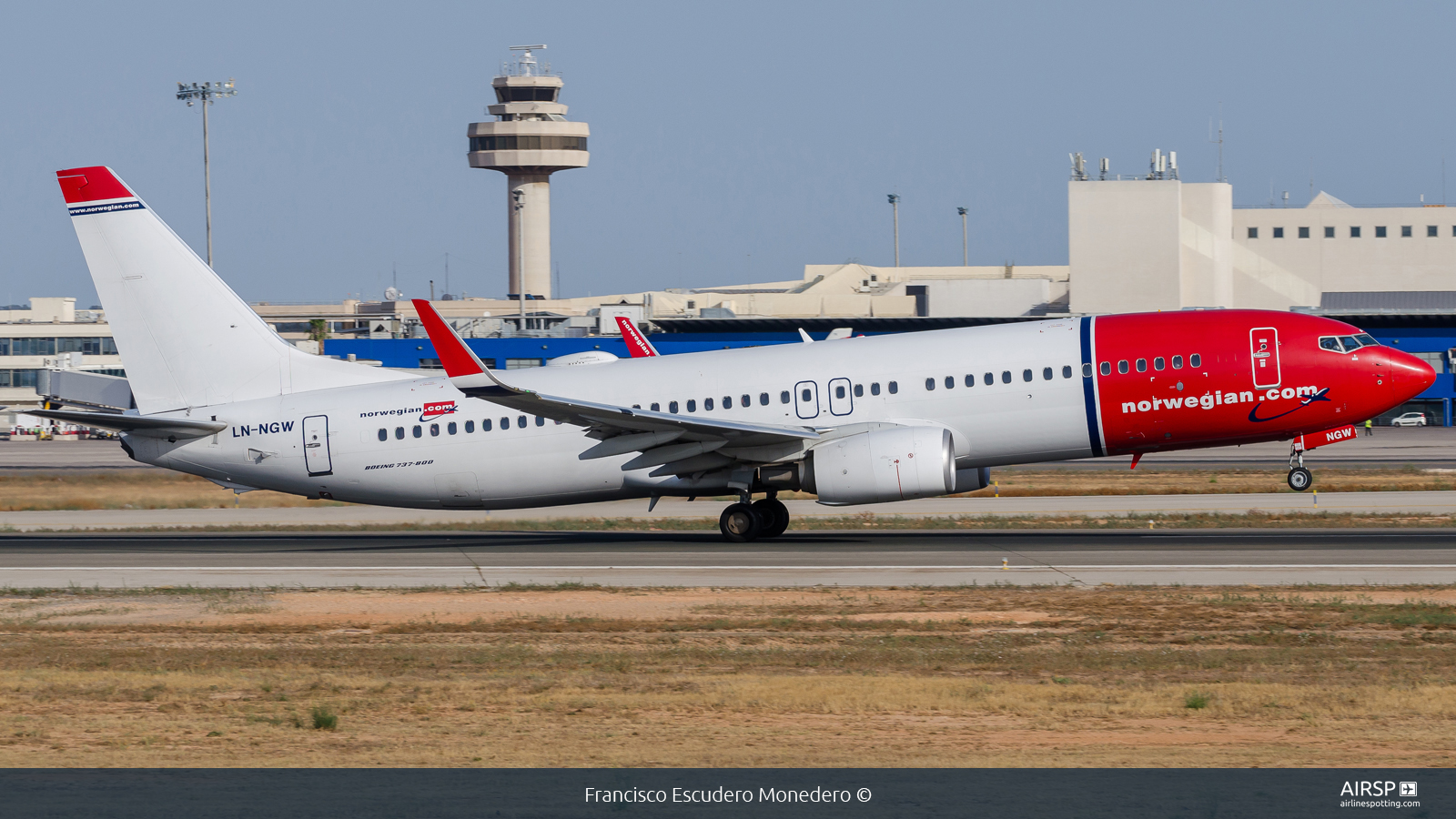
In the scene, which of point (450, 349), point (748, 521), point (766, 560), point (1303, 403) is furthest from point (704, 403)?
point (1303, 403)

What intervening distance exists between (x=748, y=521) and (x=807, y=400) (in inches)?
118

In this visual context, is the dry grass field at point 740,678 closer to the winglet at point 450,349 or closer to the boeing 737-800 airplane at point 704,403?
the winglet at point 450,349

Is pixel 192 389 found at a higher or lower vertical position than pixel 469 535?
higher

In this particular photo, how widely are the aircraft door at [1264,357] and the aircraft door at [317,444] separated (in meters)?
19.4

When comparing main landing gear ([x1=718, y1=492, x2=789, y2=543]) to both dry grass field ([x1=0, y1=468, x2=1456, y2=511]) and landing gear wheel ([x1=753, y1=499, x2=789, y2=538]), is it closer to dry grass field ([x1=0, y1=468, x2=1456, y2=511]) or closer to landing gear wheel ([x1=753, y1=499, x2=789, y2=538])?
landing gear wheel ([x1=753, y1=499, x2=789, y2=538])

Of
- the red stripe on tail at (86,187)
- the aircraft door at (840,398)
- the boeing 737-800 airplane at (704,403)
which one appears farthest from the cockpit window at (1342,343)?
the red stripe on tail at (86,187)

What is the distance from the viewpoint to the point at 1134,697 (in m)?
14.0

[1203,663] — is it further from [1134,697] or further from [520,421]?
[520,421]

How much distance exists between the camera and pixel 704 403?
30.5 meters

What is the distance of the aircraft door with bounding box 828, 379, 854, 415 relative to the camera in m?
29.4

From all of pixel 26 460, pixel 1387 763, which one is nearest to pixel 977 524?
pixel 1387 763

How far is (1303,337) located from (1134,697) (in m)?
16.8

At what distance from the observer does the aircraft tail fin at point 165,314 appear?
30.5 metres
